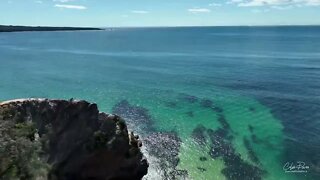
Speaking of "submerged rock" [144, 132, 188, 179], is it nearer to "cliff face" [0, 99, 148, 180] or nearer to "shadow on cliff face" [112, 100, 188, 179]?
"shadow on cliff face" [112, 100, 188, 179]

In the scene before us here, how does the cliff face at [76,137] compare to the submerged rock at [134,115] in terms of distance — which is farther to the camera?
the submerged rock at [134,115]

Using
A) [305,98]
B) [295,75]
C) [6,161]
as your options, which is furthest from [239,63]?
[6,161]

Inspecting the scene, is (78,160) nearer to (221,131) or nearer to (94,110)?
(94,110)

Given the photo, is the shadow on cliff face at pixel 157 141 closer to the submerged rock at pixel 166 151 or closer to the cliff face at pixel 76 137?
the submerged rock at pixel 166 151

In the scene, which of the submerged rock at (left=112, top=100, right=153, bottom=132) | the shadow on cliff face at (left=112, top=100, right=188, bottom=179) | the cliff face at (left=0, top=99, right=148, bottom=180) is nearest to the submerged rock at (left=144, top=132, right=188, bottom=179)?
the shadow on cliff face at (left=112, top=100, right=188, bottom=179)

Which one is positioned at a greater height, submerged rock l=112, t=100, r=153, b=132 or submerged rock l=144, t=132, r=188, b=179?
submerged rock l=112, t=100, r=153, b=132

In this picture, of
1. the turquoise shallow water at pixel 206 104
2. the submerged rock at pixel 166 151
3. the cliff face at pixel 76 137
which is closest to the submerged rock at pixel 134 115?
the turquoise shallow water at pixel 206 104

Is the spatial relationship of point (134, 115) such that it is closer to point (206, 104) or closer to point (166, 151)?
point (206, 104)
